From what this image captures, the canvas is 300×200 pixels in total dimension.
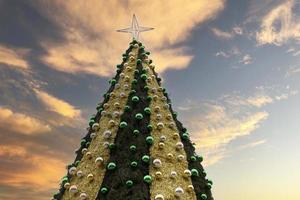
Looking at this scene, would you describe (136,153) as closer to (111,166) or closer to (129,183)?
(111,166)

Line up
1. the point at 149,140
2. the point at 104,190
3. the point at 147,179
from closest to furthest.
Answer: the point at 104,190, the point at 147,179, the point at 149,140

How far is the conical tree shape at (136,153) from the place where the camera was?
14.7 meters

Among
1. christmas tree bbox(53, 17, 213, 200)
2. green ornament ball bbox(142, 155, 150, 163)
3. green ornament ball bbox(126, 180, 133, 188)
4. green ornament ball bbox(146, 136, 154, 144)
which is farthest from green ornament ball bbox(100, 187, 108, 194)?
green ornament ball bbox(146, 136, 154, 144)

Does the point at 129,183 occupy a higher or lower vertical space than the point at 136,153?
lower

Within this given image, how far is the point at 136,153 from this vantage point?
15625 mm

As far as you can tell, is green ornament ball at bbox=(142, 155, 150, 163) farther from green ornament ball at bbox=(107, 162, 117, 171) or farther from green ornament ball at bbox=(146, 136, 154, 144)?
green ornament ball at bbox=(107, 162, 117, 171)

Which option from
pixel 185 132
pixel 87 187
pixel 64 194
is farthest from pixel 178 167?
pixel 64 194

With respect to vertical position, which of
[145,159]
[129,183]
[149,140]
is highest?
[149,140]

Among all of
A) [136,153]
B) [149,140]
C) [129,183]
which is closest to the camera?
[129,183]

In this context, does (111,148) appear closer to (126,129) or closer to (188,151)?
(126,129)

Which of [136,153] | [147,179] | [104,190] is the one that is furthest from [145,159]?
[104,190]

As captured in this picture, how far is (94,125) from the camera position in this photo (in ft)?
58.1

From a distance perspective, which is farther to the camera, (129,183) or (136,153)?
(136,153)

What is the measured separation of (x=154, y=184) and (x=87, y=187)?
8.07 ft
